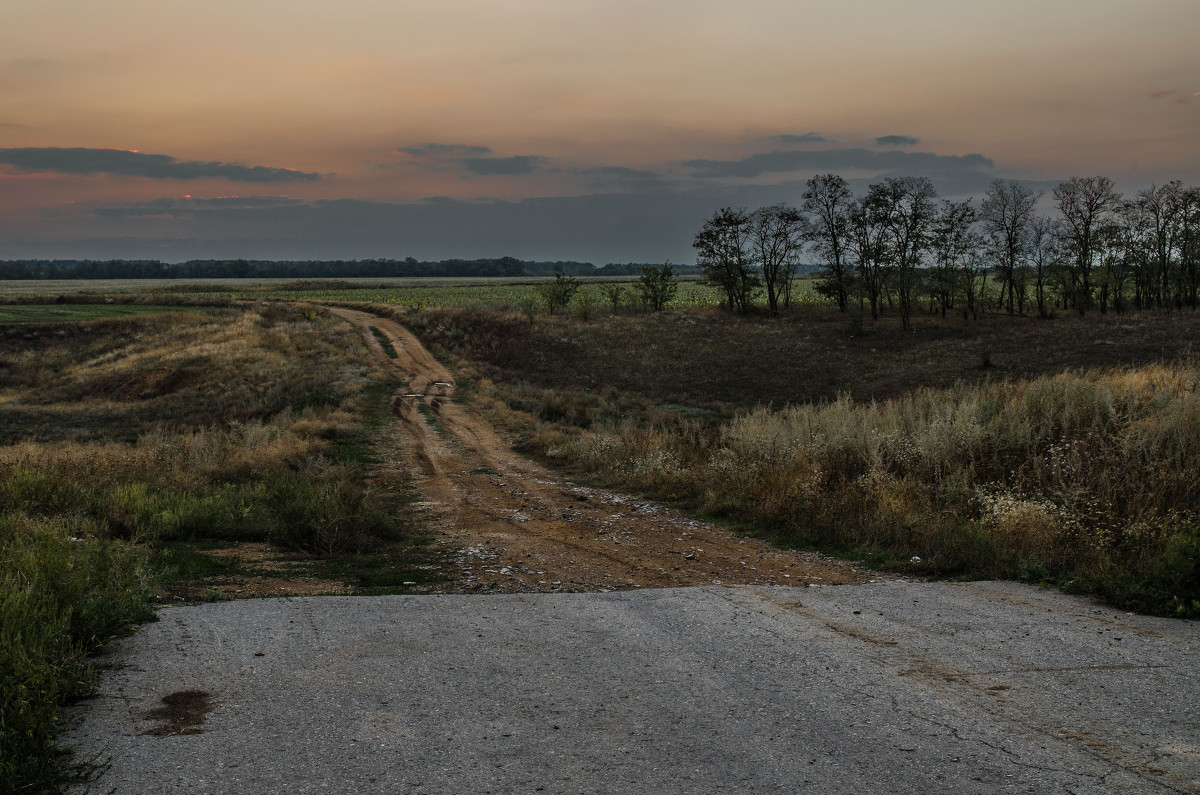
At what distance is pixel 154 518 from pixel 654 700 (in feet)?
25.5

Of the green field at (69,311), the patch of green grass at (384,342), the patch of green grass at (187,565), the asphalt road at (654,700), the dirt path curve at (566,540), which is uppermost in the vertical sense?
the green field at (69,311)

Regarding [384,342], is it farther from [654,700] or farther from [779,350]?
[654,700]

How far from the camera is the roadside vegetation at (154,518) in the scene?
15.0 ft

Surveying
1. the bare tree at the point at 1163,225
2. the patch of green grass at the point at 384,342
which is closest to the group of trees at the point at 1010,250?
the bare tree at the point at 1163,225

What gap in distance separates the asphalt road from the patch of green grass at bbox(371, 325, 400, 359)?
34.8m

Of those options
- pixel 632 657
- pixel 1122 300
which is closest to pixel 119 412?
pixel 632 657

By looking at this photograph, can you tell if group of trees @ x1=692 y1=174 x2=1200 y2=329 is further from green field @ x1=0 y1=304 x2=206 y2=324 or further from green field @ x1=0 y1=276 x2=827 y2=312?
green field @ x1=0 y1=304 x2=206 y2=324

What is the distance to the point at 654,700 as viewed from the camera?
15.9ft

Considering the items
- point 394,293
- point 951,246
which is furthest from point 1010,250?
point 394,293

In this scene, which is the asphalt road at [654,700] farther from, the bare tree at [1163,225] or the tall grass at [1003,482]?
the bare tree at [1163,225]

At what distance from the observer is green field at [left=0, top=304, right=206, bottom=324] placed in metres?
53.7

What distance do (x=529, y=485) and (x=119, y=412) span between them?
25720mm

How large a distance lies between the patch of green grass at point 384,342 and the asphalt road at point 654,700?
34820 millimetres

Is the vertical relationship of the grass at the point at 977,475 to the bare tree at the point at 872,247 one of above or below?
below
